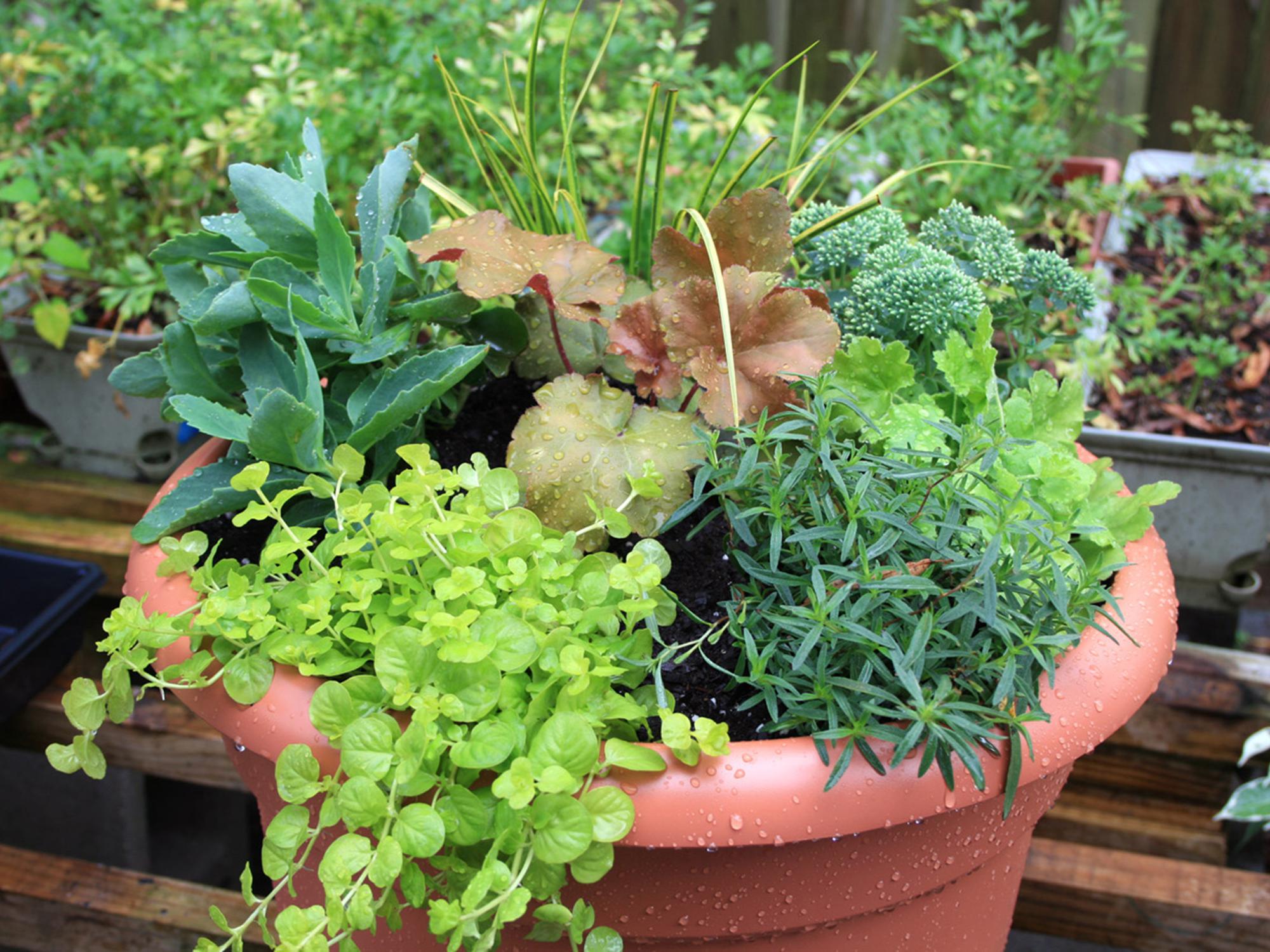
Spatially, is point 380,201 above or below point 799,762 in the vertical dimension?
above

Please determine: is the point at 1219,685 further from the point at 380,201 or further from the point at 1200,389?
the point at 380,201

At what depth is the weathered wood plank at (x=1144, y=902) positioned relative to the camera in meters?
1.20

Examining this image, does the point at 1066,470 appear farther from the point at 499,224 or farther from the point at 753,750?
the point at 499,224

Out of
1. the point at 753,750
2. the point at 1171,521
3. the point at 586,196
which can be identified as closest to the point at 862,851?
the point at 753,750

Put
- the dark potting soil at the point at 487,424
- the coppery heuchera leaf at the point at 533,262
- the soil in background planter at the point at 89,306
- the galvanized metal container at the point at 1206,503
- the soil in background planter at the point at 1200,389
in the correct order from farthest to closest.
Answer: the soil in background planter at the point at 89,306 < the soil in background planter at the point at 1200,389 < the galvanized metal container at the point at 1206,503 < the dark potting soil at the point at 487,424 < the coppery heuchera leaf at the point at 533,262

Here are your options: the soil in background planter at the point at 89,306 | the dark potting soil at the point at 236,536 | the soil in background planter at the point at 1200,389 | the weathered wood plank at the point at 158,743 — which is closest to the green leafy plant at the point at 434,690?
the dark potting soil at the point at 236,536

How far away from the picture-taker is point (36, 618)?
1.39 m

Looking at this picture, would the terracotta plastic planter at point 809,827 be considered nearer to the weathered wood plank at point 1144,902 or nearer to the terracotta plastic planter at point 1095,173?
the weathered wood plank at point 1144,902

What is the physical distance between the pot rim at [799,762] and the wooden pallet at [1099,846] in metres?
0.52

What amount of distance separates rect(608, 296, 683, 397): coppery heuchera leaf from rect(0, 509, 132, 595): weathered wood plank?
1.00m

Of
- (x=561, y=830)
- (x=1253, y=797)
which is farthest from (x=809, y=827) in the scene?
(x=1253, y=797)

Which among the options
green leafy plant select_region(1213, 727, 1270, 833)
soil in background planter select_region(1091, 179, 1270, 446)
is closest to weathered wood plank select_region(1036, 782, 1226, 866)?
green leafy plant select_region(1213, 727, 1270, 833)

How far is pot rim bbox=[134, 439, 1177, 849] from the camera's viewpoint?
68cm

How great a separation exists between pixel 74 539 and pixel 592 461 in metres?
1.11
